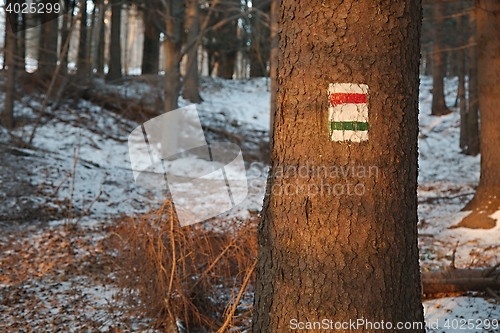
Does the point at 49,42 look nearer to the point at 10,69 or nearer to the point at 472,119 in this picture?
the point at 10,69

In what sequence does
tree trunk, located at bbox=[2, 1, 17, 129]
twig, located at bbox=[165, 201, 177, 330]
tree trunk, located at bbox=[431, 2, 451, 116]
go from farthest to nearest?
1. tree trunk, located at bbox=[431, 2, 451, 116]
2. tree trunk, located at bbox=[2, 1, 17, 129]
3. twig, located at bbox=[165, 201, 177, 330]

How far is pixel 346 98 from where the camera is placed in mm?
2684

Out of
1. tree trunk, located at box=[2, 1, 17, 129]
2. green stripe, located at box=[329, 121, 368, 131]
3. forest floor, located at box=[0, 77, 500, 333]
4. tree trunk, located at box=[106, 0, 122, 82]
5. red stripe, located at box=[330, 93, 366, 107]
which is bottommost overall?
forest floor, located at box=[0, 77, 500, 333]

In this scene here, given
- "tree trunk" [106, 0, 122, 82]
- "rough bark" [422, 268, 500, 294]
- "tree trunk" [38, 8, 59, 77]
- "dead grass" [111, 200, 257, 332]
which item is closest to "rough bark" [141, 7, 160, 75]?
"tree trunk" [106, 0, 122, 82]

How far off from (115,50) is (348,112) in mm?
19718

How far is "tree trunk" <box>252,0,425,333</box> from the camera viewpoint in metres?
2.63

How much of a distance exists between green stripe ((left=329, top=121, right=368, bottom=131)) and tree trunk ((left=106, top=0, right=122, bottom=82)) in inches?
740

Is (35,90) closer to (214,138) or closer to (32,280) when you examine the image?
(214,138)

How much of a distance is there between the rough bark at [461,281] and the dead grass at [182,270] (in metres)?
1.55

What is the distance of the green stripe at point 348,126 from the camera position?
2666 millimetres

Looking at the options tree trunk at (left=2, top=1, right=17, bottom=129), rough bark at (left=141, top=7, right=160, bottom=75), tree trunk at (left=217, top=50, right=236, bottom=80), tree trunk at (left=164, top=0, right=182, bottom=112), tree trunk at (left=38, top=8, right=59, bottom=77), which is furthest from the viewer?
tree trunk at (left=217, top=50, right=236, bottom=80)

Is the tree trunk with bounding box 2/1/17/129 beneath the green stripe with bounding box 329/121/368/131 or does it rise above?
above

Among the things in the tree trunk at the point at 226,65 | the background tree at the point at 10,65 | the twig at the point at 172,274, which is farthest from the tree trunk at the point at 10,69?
the tree trunk at the point at 226,65

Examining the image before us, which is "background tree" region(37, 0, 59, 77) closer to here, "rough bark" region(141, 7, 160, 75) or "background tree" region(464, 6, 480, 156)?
"rough bark" region(141, 7, 160, 75)
